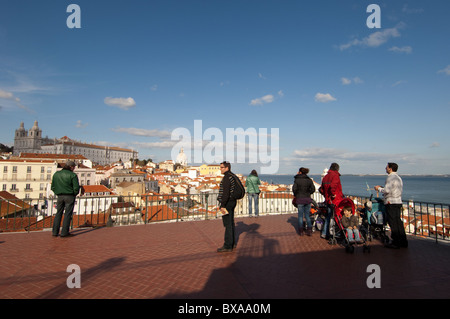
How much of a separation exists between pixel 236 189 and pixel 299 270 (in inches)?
79.4

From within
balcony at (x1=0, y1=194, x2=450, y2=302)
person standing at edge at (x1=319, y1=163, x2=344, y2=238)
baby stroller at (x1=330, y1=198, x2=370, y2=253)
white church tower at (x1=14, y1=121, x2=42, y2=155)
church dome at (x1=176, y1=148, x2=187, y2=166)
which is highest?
white church tower at (x1=14, y1=121, x2=42, y2=155)

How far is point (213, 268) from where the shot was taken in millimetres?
4418

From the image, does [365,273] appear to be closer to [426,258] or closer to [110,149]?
[426,258]

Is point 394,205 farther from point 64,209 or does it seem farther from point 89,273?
point 64,209

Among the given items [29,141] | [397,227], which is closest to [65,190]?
[397,227]

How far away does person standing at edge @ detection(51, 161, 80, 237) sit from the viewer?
258 inches

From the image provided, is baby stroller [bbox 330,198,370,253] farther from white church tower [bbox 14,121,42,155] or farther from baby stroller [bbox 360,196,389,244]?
white church tower [bbox 14,121,42,155]

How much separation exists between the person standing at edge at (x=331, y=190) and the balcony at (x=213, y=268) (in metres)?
0.78

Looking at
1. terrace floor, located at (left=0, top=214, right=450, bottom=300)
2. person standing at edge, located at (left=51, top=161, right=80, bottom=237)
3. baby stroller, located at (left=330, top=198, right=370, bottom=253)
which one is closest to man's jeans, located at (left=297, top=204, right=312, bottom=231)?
terrace floor, located at (left=0, top=214, right=450, bottom=300)

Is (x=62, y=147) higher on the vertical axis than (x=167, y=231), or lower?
higher

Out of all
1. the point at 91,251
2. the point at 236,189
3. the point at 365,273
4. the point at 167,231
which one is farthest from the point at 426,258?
the point at 91,251

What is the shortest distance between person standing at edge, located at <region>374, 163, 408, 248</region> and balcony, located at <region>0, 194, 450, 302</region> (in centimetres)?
27

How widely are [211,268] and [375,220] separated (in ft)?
13.9
